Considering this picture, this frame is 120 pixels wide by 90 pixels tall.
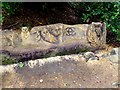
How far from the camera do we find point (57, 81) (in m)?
3.46

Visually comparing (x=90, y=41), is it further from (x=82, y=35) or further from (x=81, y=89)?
(x=81, y=89)

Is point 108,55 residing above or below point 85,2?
below

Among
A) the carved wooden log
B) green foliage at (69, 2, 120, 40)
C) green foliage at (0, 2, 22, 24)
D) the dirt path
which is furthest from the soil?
green foliage at (0, 2, 22, 24)

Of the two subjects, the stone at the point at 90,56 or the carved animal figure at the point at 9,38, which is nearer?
the carved animal figure at the point at 9,38

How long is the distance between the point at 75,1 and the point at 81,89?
6.05ft

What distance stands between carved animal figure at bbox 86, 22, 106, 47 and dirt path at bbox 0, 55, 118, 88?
0.36 m

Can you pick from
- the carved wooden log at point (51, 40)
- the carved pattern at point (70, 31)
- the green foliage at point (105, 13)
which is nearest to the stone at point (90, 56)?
the carved wooden log at point (51, 40)

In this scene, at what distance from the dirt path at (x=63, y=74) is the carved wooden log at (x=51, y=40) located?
0.54ft

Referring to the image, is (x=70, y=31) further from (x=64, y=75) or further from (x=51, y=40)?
(x=64, y=75)

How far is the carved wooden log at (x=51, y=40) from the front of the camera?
3.64m

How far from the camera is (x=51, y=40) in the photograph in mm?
3873

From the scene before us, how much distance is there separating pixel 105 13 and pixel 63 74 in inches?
48.7

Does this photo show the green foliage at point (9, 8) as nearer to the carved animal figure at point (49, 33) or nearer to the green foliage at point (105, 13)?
the carved animal figure at point (49, 33)

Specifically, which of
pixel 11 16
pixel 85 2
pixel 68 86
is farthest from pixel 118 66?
pixel 11 16
